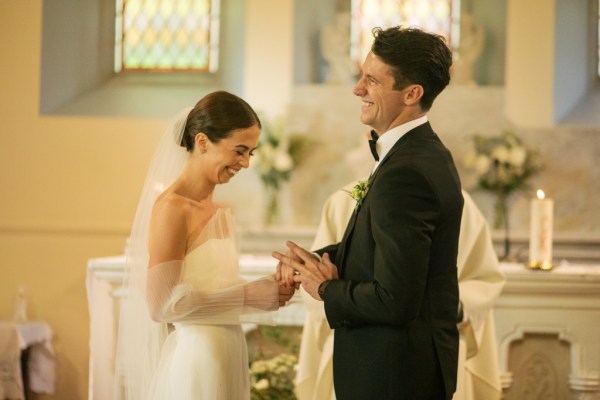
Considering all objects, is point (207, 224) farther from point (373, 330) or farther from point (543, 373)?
point (543, 373)

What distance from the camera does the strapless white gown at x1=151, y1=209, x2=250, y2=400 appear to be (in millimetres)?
3174

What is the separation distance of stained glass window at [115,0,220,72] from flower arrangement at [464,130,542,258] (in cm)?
221

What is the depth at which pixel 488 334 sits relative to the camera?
4359 mm

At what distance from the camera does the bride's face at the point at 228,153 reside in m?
3.23

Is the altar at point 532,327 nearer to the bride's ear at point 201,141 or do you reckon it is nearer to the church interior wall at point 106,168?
the church interior wall at point 106,168

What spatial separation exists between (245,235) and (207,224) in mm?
3456

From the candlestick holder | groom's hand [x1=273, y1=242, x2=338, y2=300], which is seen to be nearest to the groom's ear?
groom's hand [x1=273, y1=242, x2=338, y2=300]

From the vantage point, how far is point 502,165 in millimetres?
6414

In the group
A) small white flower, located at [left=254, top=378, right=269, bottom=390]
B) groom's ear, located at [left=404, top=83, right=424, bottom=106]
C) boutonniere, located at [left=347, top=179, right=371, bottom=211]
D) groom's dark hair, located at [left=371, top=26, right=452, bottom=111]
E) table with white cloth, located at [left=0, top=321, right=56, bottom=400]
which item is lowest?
table with white cloth, located at [left=0, top=321, right=56, bottom=400]

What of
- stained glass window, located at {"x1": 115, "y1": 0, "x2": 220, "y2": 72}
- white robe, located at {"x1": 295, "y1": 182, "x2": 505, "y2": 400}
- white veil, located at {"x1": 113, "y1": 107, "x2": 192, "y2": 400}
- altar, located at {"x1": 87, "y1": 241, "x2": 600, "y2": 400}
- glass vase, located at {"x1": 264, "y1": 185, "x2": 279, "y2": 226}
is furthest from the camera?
stained glass window, located at {"x1": 115, "y1": 0, "x2": 220, "y2": 72}

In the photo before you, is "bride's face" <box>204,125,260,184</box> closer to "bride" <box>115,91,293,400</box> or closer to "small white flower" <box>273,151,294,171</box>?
"bride" <box>115,91,293,400</box>

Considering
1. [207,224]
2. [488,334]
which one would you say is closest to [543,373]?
[488,334]

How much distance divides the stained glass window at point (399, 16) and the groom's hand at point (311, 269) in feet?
14.1

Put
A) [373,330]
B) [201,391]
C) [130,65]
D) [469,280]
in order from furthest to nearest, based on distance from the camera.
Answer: [130,65], [469,280], [201,391], [373,330]
